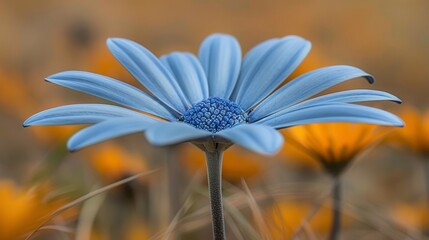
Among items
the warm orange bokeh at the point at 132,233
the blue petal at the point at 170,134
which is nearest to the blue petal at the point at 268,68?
the blue petal at the point at 170,134

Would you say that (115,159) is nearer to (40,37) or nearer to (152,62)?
(152,62)

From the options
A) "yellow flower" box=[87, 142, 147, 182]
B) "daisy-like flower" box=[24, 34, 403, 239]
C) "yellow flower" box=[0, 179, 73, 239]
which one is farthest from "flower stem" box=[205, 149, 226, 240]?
"yellow flower" box=[87, 142, 147, 182]

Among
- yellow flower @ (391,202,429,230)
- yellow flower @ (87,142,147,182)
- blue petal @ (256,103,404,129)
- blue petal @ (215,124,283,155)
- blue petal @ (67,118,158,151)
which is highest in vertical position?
blue petal @ (67,118,158,151)

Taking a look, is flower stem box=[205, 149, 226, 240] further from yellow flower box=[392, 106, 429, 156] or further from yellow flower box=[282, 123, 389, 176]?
yellow flower box=[392, 106, 429, 156]

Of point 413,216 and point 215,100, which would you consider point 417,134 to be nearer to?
point 413,216

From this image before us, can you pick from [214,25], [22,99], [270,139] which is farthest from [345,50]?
[270,139]

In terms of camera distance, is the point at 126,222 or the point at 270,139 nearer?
the point at 270,139

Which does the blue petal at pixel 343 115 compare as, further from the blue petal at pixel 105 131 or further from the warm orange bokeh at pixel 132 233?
the warm orange bokeh at pixel 132 233

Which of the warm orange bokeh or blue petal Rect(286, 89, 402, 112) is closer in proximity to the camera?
blue petal Rect(286, 89, 402, 112)
